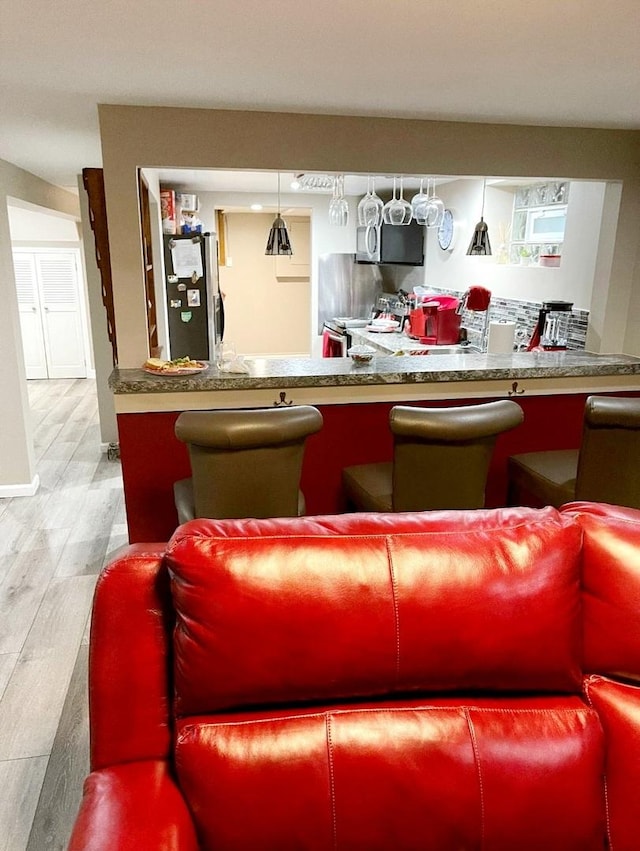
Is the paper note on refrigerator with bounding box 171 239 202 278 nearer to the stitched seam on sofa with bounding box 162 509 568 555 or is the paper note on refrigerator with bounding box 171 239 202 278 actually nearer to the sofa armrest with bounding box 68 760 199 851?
the stitched seam on sofa with bounding box 162 509 568 555

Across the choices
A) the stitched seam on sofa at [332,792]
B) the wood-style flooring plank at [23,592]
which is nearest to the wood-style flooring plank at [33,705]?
the wood-style flooring plank at [23,592]

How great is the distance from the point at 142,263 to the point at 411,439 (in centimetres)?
173

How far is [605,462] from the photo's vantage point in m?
2.30

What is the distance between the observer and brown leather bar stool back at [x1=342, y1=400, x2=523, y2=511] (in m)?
2.15

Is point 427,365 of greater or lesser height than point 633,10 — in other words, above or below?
below

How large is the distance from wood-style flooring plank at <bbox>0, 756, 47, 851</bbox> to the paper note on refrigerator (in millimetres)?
4045

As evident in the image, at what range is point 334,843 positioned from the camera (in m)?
1.09

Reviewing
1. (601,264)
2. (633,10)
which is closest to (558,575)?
(633,10)

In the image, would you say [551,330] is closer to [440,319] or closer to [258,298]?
[440,319]

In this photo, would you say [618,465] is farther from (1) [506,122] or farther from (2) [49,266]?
(2) [49,266]

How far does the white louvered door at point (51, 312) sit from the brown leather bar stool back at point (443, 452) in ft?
23.3

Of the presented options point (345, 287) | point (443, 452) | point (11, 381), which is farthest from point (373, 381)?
point (345, 287)

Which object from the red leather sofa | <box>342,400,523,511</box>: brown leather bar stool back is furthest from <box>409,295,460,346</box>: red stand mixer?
the red leather sofa

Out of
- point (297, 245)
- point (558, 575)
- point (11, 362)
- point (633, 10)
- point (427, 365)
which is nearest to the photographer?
point (558, 575)
